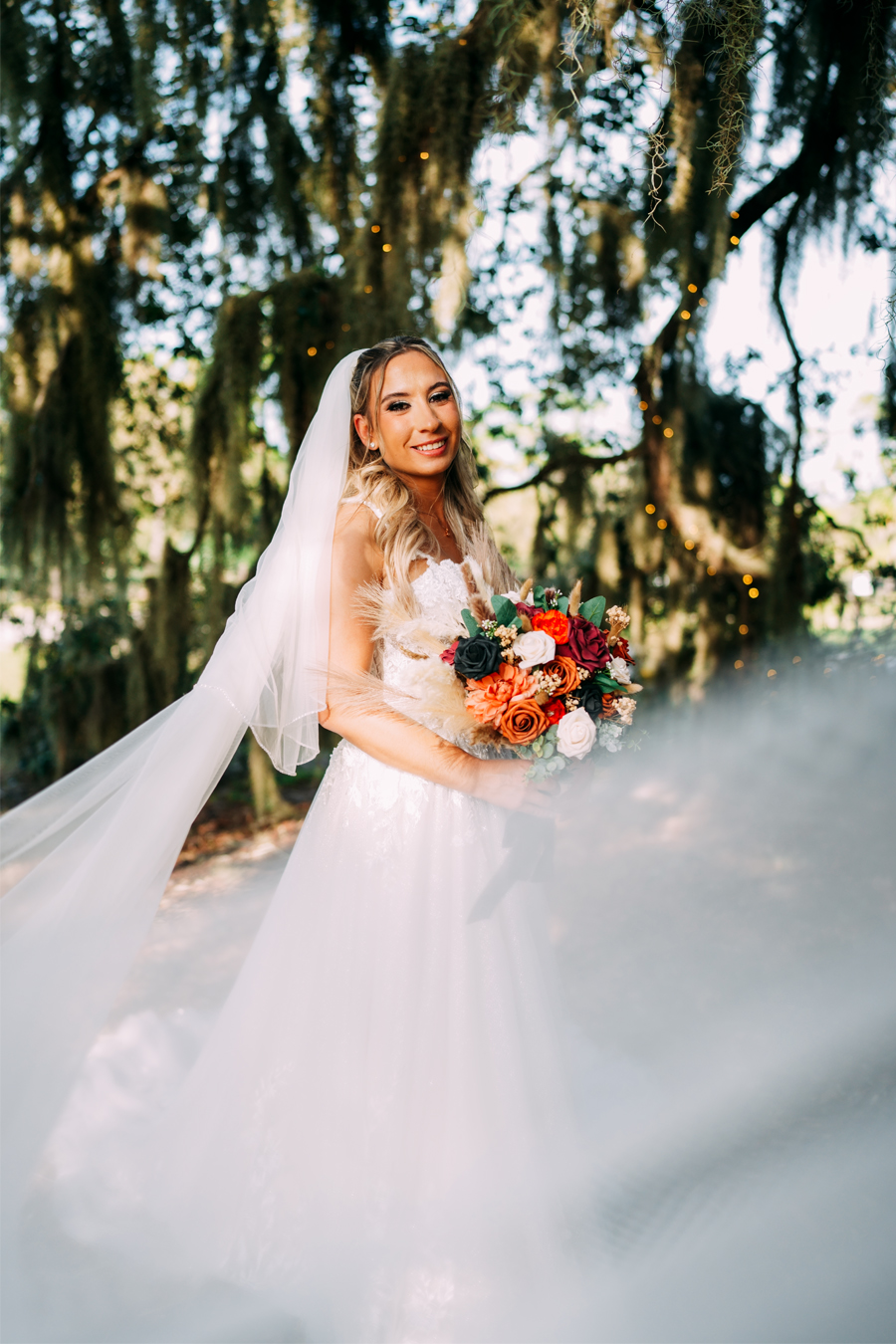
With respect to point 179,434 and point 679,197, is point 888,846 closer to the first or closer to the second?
point 679,197

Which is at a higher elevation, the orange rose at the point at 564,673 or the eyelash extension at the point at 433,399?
the eyelash extension at the point at 433,399

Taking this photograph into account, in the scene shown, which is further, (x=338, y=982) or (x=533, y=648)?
(x=338, y=982)

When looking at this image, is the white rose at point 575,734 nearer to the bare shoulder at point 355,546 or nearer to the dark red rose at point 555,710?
the dark red rose at point 555,710

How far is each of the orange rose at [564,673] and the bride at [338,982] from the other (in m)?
0.20

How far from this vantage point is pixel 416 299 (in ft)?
12.5

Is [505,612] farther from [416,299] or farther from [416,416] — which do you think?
[416,299]

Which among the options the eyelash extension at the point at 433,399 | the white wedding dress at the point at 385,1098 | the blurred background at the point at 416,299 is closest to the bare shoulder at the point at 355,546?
the white wedding dress at the point at 385,1098

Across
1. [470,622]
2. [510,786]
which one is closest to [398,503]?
[470,622]

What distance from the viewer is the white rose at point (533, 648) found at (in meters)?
1.63

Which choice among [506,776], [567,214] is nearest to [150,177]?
A: [567,214]

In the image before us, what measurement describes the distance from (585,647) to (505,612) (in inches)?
6.3

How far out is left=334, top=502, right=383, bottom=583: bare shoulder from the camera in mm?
1890

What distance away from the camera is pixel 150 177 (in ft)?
14.6

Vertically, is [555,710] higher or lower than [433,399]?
lower
